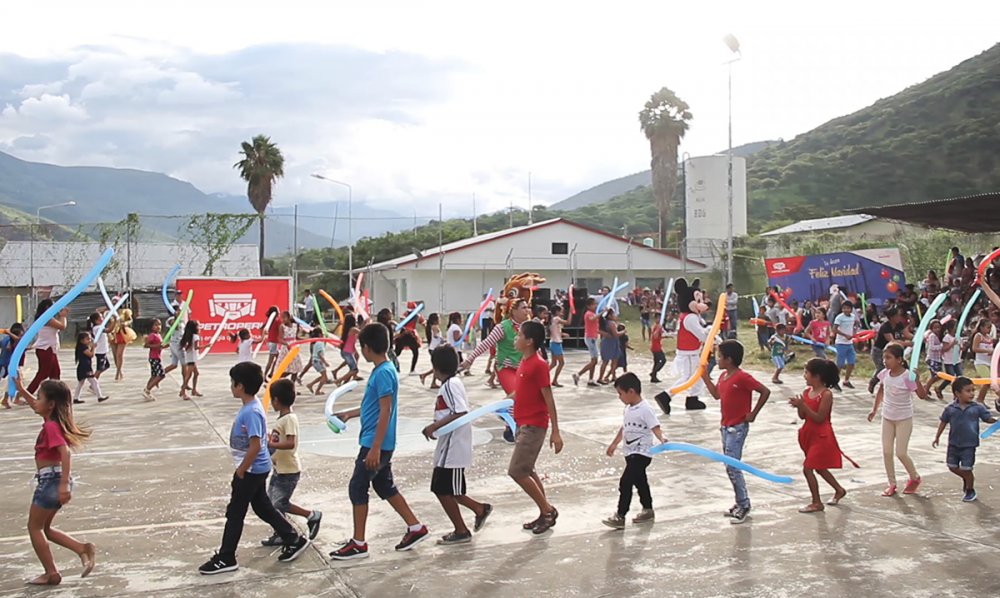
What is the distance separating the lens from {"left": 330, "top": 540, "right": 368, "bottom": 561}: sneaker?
5.61m

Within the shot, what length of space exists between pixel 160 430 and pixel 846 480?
8.29m

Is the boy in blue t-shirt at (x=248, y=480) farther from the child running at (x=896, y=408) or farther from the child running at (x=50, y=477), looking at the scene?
the child running at (x=896, y=408)

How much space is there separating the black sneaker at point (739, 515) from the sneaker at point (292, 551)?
316cm

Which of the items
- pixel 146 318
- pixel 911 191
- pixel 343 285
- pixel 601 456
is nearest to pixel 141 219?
pixel 146 318

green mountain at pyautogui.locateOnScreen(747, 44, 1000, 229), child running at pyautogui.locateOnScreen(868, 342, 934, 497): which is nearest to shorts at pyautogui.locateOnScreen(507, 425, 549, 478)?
child running at pyautogui.locateOnScreen(868, 342, 934, 497)

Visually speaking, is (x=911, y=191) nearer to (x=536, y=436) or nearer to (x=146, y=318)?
(x=146, y=318)

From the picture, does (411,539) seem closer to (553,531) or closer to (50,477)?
(553,531)

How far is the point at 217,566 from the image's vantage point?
Answer: 5.33 meters

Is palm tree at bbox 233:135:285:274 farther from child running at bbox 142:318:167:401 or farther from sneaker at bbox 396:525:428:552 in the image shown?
sneaker at bbox 396:525:428:552

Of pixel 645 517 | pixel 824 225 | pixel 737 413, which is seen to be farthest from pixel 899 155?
pixel 645 517

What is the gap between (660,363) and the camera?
16094mm

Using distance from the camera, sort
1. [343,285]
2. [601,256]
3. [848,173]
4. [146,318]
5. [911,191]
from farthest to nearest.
→ [848,173]
[911,191]
[343,285]
[601,256]
[146,318]

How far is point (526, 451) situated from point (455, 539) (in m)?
0.82

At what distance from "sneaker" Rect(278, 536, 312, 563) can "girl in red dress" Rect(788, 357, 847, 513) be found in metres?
3.84
